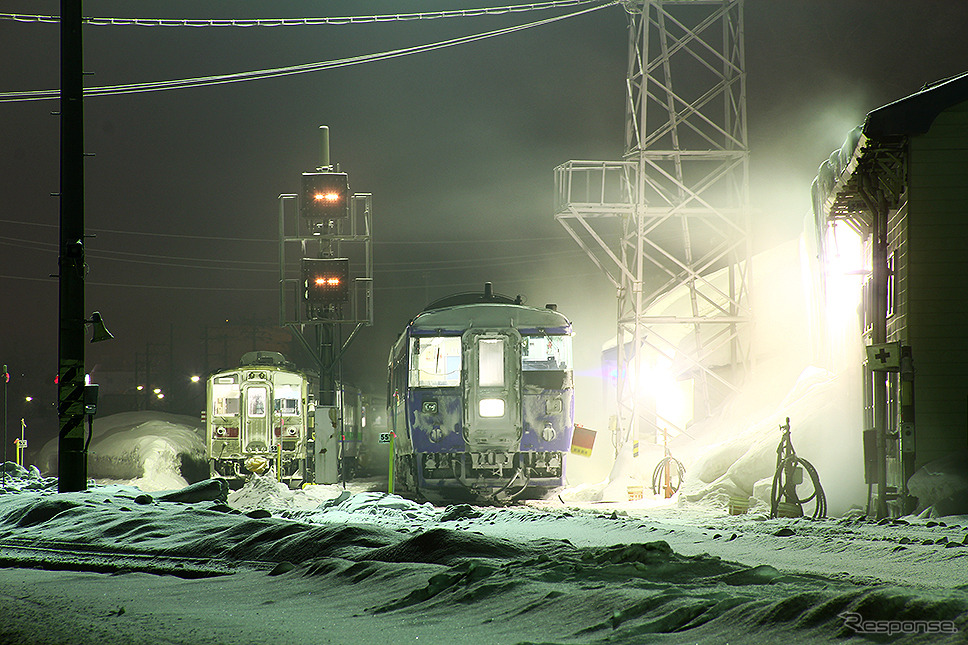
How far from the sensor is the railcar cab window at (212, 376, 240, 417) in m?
28.6

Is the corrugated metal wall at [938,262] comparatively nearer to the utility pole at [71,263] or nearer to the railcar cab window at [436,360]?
the railcar cab window at [436,360]

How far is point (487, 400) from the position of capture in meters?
18.7

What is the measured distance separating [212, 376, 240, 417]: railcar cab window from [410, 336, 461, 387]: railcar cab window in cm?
1133

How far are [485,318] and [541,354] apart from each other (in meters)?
1.25

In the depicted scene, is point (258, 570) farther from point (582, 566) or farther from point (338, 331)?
point (338, 331)

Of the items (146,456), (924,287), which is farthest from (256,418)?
(924,287)

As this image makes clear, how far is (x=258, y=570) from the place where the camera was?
830cm

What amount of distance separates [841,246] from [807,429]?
3.80 metres

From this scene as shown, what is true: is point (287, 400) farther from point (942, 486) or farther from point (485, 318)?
point (942, 486)

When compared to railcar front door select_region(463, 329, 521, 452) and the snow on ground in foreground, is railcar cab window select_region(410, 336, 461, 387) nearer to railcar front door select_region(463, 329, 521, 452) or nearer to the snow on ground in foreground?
railcar front door select_region(463, 329, 521, 452)

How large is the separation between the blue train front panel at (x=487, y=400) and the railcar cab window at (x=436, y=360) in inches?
0.7

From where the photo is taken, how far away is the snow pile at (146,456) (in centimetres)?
3525

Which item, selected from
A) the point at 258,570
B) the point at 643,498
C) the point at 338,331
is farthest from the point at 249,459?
the point at 258,570

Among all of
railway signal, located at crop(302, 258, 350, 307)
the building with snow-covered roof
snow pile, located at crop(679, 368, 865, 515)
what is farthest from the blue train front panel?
the building with snow-covered roof
